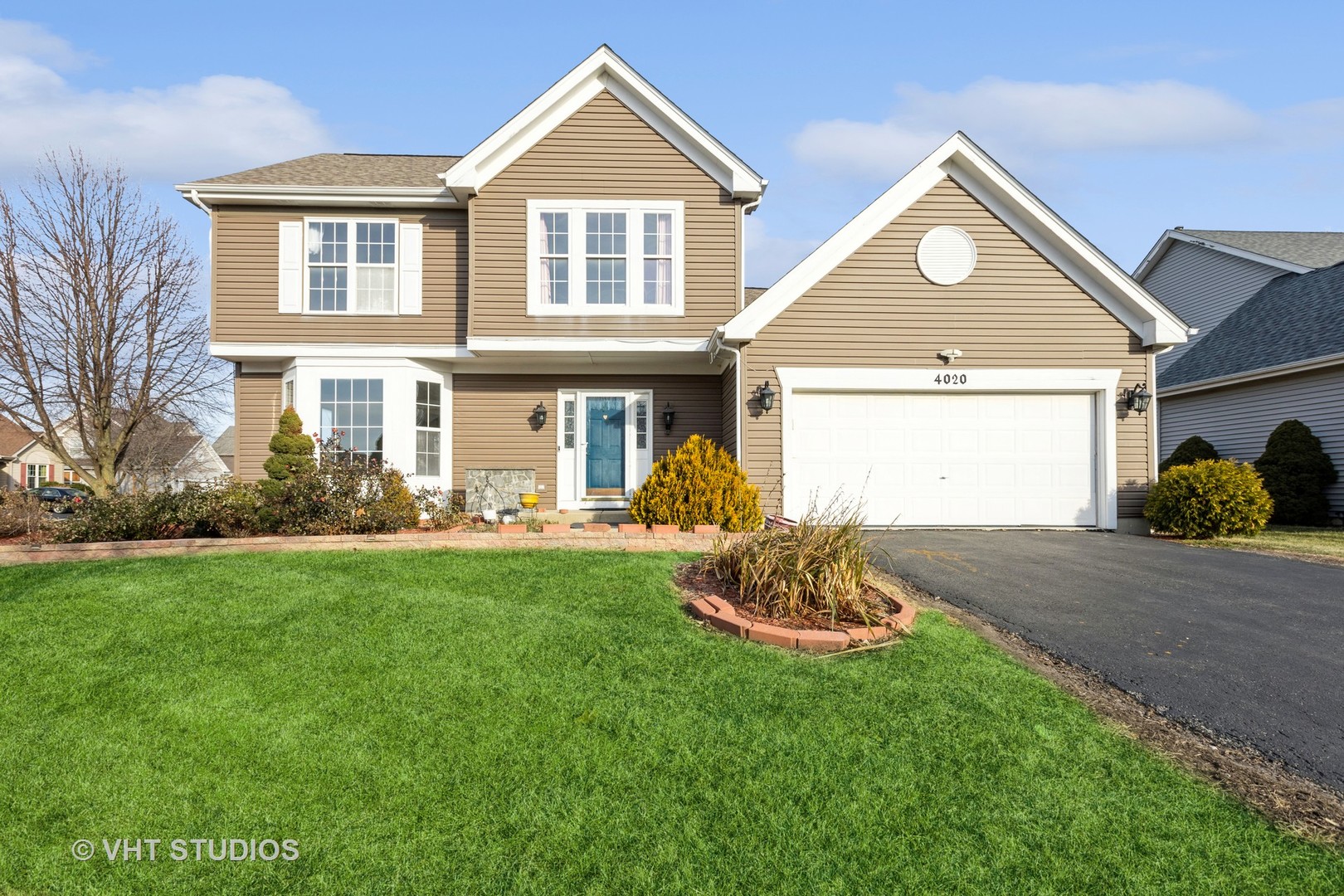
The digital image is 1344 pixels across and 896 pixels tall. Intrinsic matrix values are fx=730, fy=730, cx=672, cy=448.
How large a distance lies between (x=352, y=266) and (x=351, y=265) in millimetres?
21

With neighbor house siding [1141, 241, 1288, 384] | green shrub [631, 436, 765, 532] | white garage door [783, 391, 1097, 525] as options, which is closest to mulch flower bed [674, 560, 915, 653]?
green shrub [631, 436, 765, 532]

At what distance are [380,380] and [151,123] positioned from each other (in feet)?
25.3

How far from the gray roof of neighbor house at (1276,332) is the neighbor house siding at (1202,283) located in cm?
125

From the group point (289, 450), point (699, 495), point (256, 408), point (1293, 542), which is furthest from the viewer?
point (256, 408)

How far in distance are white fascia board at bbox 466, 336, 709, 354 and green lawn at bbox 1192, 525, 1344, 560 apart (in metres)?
8.13

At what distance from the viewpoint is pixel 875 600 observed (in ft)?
19.0

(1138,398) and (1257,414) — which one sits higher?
(1257,414)

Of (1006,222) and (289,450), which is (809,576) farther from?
(289,450)

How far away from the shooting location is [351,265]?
1285 cm

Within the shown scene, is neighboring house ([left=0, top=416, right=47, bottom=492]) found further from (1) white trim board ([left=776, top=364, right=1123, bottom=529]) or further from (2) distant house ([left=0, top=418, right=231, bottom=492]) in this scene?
(1) white trim board ([left=776, top=364, right=1123, bottom=529])

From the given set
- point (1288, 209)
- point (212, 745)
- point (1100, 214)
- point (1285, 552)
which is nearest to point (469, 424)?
point (212, 745)

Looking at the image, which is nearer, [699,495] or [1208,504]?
[699,495]

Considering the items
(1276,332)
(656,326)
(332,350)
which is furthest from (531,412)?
(1276,332)

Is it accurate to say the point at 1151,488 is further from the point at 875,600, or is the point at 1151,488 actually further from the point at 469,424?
the point at 469,424
